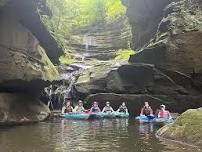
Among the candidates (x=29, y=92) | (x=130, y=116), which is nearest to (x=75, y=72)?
(x=130, y=116)

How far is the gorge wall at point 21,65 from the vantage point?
75.9 ft

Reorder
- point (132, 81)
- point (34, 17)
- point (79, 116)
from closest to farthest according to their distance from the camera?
point (34, 17)
point (79, 116)
point (132, 81)

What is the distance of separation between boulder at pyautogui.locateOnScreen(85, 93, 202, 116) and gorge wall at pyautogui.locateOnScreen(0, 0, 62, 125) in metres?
7.08

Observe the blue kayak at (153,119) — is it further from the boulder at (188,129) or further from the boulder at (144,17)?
the boulder at (144,17)

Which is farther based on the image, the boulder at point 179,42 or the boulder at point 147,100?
the boulder at point 147,100

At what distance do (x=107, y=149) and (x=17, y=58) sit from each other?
11352 millimetres

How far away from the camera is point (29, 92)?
27.7m

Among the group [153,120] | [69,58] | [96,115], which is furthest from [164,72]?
[69,58]

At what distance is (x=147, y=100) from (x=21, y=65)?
41.8ft

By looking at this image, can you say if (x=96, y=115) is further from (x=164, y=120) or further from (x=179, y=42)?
(x=179, y=42)

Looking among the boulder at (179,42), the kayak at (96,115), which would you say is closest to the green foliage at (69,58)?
the boulder at (179,42)

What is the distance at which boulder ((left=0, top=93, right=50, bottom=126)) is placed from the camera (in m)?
22.9

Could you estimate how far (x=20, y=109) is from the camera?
24.8 meters

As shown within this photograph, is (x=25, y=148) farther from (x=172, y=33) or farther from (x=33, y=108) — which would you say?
(x=172, y=33)
